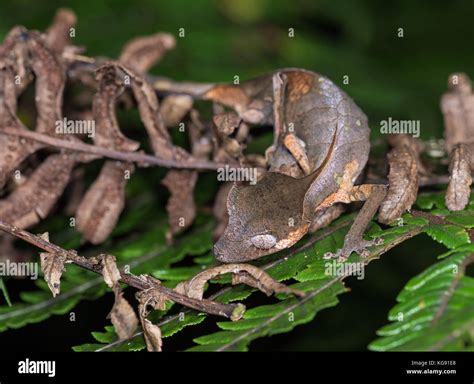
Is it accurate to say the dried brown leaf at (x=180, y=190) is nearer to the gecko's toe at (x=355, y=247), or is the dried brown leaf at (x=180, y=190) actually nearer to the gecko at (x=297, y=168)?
the gecko at (x=297, y=168)

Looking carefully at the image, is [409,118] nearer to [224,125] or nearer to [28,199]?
[224,125]

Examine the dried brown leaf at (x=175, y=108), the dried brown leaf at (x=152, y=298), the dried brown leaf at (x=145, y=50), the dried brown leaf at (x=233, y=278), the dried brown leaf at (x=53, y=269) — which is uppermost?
the dried brown leaf at (x=145, y=50)

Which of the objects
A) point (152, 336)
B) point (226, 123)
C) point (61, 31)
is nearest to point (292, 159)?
point (226, 123)

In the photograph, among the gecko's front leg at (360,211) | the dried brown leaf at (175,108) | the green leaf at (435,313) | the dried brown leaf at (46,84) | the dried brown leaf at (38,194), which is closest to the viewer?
the green leaf at (435,313)

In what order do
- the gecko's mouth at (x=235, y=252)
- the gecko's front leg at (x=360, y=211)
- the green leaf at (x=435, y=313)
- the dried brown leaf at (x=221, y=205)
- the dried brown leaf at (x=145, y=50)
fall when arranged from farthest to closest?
the dried brown leaf at (x=145, y=50), the dried brown leaf at (x=221, y=205), the gecko's front leg at (x=360, y=211), the gecko's mouth at (x=235, y=252), the green leaf at (x=435, y=313)

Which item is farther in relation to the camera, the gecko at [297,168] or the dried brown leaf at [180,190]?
the dried brown leaf at [180,190]

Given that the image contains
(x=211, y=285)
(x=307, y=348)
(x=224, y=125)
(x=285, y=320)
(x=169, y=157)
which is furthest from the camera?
(x=307, y=348)

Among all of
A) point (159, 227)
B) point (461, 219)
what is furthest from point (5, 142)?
point (461, 219)

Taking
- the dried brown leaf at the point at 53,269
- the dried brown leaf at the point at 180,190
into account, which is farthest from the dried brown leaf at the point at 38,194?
the dried brown leaf at the point at 53,269
